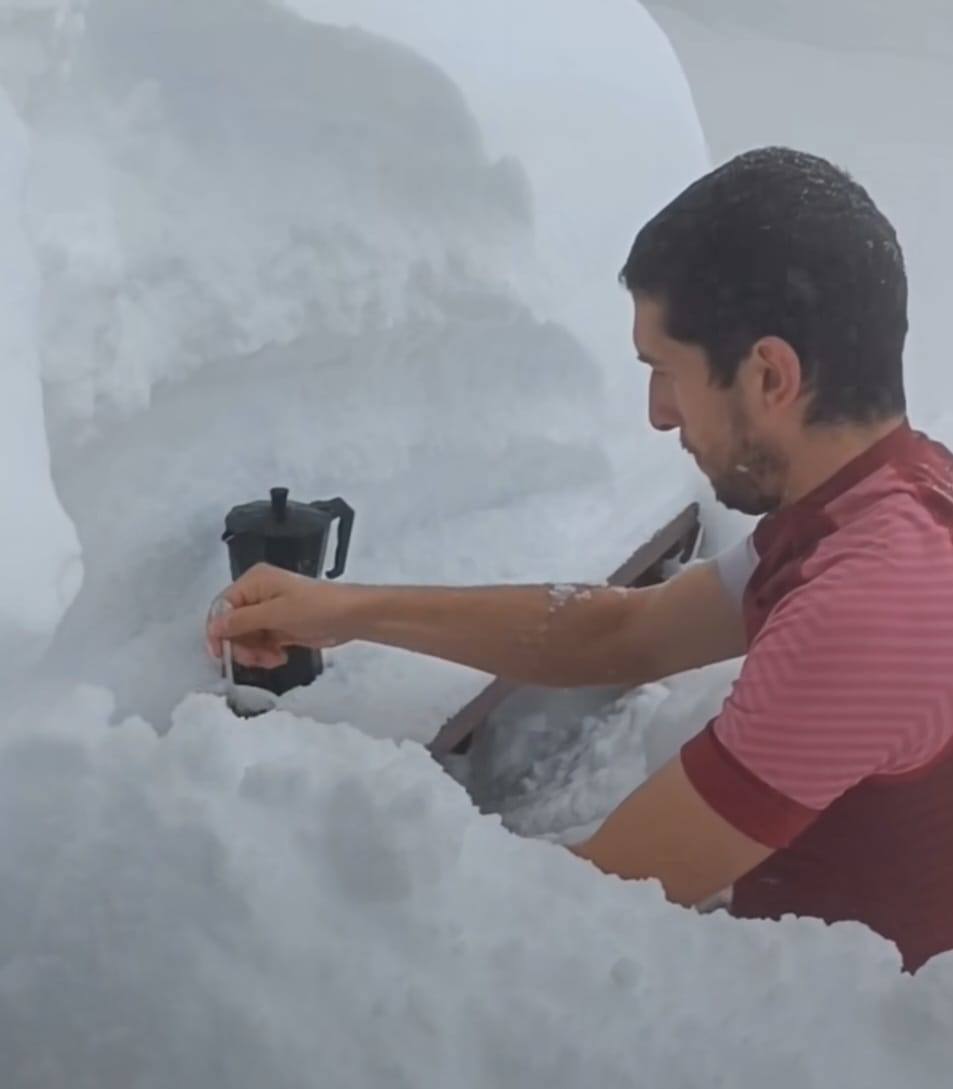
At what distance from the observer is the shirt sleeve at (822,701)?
3.66 feet

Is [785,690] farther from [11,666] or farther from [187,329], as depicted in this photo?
[187,329]

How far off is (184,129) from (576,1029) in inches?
42.5

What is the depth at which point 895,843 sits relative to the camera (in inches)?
50.1

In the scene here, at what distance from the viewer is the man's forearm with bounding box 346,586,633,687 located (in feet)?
4.94

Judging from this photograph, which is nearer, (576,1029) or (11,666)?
(576,1029)

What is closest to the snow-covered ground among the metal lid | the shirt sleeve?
the metal lid

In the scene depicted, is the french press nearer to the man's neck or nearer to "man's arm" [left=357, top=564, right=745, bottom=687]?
"man's arm" [left=357, top=564, right=745, bottom=687]

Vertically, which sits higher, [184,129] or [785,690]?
[184,129]

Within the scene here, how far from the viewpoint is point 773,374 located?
1.21 metres

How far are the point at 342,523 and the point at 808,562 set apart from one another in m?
0.58

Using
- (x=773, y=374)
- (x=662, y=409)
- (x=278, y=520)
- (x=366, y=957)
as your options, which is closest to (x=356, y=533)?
(x=278, y=520)

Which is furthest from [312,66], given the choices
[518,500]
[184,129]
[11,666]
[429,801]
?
[429,801]

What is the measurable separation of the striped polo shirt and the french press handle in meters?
0.52

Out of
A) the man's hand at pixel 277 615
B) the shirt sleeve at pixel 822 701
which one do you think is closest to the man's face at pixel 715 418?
the shirt sleeve at pixel 822 701
